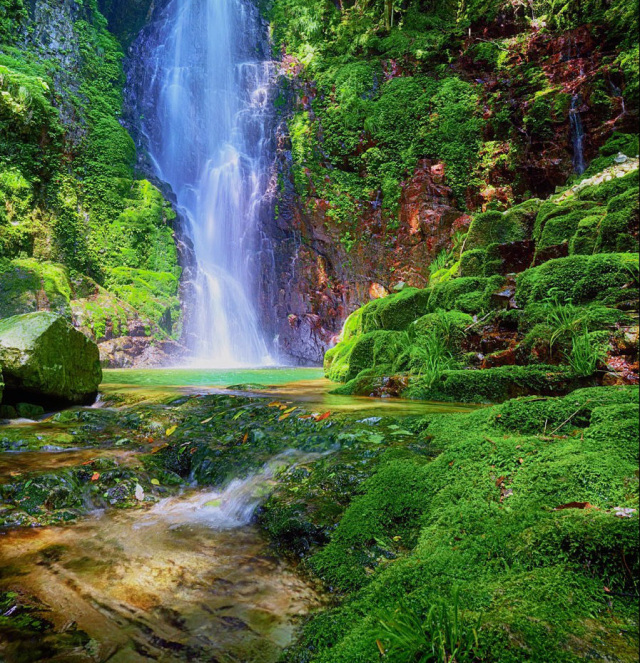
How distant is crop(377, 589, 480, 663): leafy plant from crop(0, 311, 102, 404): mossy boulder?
18.0 feet

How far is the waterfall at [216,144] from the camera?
57.1 ft

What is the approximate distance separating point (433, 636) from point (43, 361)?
5.67 meters

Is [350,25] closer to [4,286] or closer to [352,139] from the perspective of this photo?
[352,139]

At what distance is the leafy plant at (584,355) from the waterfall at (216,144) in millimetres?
13538

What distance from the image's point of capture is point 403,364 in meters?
6.08

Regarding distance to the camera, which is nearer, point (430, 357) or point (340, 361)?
point (430, 357)

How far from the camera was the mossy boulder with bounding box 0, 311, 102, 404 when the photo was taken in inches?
199

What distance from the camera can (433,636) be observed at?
44.4 inches

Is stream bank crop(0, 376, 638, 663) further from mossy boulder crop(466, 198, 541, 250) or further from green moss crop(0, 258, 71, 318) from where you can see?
green moss crop(0, 258, 71, 318)

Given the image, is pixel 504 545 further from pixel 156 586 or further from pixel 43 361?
pixel 43 361

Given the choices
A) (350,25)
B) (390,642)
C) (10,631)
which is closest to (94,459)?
(10,631)

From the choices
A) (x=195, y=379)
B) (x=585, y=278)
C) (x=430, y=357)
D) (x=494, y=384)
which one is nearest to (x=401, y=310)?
(x=430, y=357)

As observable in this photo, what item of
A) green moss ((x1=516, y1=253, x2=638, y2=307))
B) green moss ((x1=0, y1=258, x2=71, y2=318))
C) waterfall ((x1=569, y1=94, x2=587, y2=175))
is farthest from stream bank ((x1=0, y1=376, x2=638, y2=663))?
green moss ((x1=0, y1=258, x2=71, y2=318))

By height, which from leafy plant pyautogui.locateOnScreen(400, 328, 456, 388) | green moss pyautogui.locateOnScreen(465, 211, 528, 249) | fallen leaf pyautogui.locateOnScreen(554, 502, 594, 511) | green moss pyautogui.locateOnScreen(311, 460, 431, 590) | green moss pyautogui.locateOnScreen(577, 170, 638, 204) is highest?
green moss pyautogui.locateOnScreen(465, 211, 528, 249)
